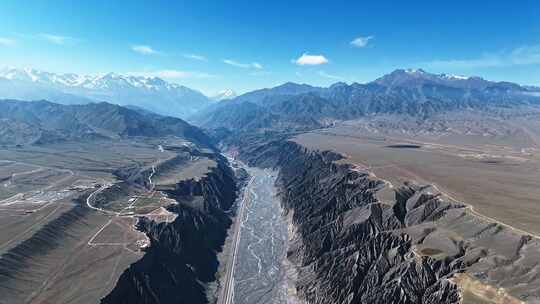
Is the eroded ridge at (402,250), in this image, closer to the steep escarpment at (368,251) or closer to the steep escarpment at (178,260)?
the steep escarpment at (368,251)

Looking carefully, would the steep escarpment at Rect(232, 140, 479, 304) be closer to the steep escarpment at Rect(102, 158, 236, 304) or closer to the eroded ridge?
the eroded ridge

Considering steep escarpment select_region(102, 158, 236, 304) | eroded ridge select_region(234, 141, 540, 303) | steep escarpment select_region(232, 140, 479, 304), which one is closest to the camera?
eroded ridge select_region(234, 141, 540, 303)

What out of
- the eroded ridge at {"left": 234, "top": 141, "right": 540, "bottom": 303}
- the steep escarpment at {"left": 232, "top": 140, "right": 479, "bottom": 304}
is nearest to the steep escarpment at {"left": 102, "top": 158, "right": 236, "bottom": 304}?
the steep escarpment at {"left": 232, "top": 140, "right": 479, "bottom": 304}

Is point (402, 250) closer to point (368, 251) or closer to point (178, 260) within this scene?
point (368, 251)

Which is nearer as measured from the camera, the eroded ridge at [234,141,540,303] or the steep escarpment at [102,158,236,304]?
the eroded ridge at [234,141,540,303]

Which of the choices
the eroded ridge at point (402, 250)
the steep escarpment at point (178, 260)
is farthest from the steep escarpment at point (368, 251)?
the steep escarpment at point (178, 260)
